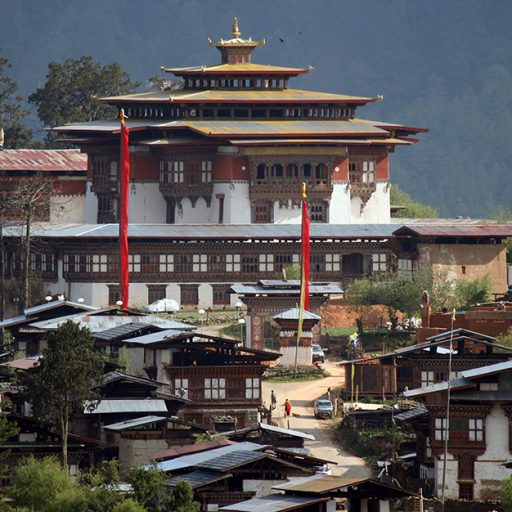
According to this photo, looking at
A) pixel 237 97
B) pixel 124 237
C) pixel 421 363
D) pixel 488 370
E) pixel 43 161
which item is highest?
pixel 237 97

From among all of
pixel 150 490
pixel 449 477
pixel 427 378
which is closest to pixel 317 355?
pixel 427 378

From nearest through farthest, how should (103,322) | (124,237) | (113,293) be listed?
(103,322) → (124,237) → (113,293)

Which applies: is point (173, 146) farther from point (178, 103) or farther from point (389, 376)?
point (389, 376)

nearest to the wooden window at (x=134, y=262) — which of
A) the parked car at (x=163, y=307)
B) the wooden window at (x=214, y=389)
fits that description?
the parked car at (x=163, y=307)

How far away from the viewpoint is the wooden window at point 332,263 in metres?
123

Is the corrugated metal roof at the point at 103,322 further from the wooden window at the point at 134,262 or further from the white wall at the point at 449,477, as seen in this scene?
the wooden window at the point at 134,262

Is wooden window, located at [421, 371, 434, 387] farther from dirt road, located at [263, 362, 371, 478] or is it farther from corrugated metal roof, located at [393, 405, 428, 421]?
dirt road, located at [263, 362, 371, 478]

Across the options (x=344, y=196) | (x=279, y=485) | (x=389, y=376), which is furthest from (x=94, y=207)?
(x=279, y=485)

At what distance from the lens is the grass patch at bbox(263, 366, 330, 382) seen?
10075 centimetres

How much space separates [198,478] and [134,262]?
5047 centimetres

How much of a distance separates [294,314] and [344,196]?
27.7 meters

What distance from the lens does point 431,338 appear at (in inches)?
3698

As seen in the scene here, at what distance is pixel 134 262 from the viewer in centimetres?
12131

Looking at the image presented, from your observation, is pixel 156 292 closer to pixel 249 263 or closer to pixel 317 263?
pixel 249 263
